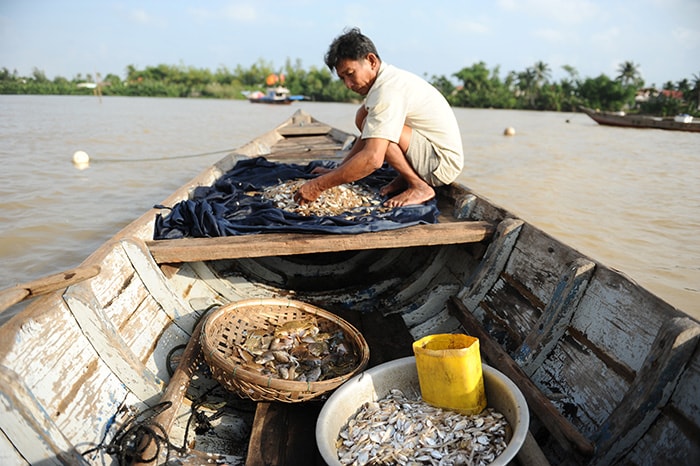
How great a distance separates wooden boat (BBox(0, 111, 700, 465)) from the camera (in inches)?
52.6

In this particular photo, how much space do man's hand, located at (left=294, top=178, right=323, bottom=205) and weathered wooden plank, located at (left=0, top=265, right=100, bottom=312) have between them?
1401mm

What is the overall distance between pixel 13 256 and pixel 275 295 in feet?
10.4

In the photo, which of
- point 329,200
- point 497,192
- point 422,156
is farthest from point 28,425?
point 497,192

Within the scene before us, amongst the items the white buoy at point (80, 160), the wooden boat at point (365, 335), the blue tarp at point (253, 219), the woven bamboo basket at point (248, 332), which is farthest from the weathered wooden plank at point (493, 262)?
the white buoy at point (80, 160)

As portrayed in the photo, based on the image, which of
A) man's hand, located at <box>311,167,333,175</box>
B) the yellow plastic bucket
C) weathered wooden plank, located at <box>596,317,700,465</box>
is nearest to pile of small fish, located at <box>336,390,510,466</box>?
the yellow plastic bucket

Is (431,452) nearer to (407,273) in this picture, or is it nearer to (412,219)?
(412,219)

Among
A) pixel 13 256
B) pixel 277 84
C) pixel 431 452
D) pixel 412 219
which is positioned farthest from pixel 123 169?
pixel 277 84

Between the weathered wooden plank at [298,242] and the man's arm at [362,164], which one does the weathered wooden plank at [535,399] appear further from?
the man's arm at [362,164]

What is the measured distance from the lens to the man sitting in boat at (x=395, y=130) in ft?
8.83

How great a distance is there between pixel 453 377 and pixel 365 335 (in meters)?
0.94

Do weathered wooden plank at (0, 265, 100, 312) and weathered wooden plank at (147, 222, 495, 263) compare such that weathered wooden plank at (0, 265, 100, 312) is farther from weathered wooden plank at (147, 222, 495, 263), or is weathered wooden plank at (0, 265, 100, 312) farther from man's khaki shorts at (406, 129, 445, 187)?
man's khaki shorts at (406, 129, 445, 187)

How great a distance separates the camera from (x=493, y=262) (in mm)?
2438

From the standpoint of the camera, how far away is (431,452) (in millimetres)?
1531

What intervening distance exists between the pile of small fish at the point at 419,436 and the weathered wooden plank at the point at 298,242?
2.80 ft
